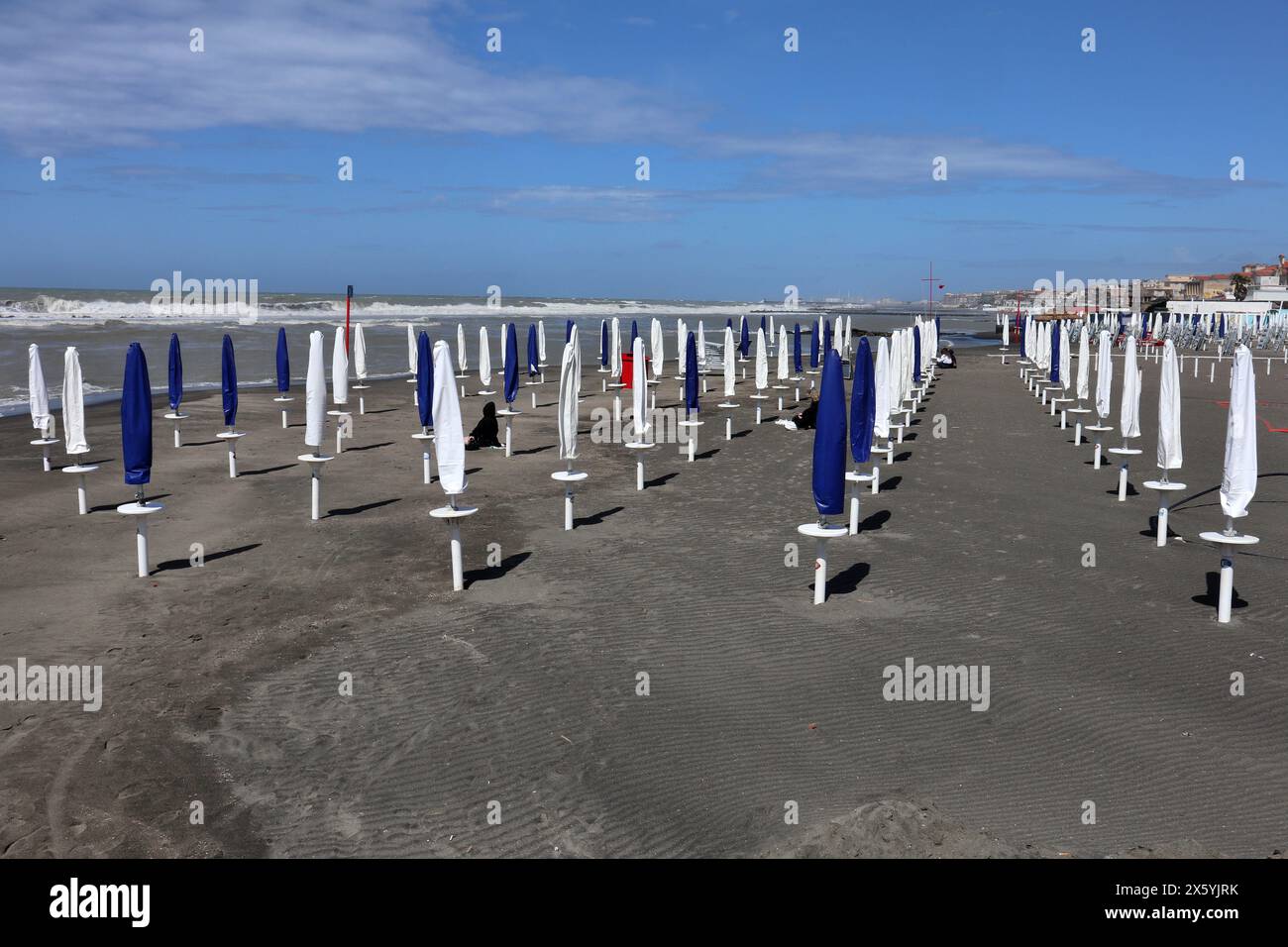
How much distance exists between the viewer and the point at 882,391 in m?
16.4

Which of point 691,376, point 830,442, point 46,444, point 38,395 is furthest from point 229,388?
point 830,442

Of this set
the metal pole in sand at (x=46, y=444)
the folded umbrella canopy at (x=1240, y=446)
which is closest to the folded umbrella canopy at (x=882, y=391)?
the folded umbrella canopy at (x=1240, y=446)

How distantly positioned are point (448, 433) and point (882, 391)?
835cm

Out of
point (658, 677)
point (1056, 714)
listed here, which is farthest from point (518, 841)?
point (1056, 714)

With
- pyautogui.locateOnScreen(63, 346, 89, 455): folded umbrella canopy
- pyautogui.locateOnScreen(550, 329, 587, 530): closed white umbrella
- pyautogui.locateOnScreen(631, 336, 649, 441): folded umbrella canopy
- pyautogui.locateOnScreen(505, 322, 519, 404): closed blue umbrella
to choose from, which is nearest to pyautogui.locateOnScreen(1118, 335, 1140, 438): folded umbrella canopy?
pyautogui.locateOnScreen(631, 336, 649, 441): folded umbrella canopy

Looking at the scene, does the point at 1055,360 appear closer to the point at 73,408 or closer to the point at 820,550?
the point at 820,550

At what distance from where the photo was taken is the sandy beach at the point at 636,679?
Result: 20.6 ft

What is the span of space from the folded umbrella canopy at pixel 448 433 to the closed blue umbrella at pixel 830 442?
3970 mm

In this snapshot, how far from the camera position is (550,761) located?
7074 millimetres

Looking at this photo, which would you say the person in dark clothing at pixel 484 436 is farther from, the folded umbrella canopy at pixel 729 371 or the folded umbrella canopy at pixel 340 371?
the folded umbrella canopy at pixel 729 371

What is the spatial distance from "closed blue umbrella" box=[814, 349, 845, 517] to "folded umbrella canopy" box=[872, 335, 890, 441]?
18.4 ft
